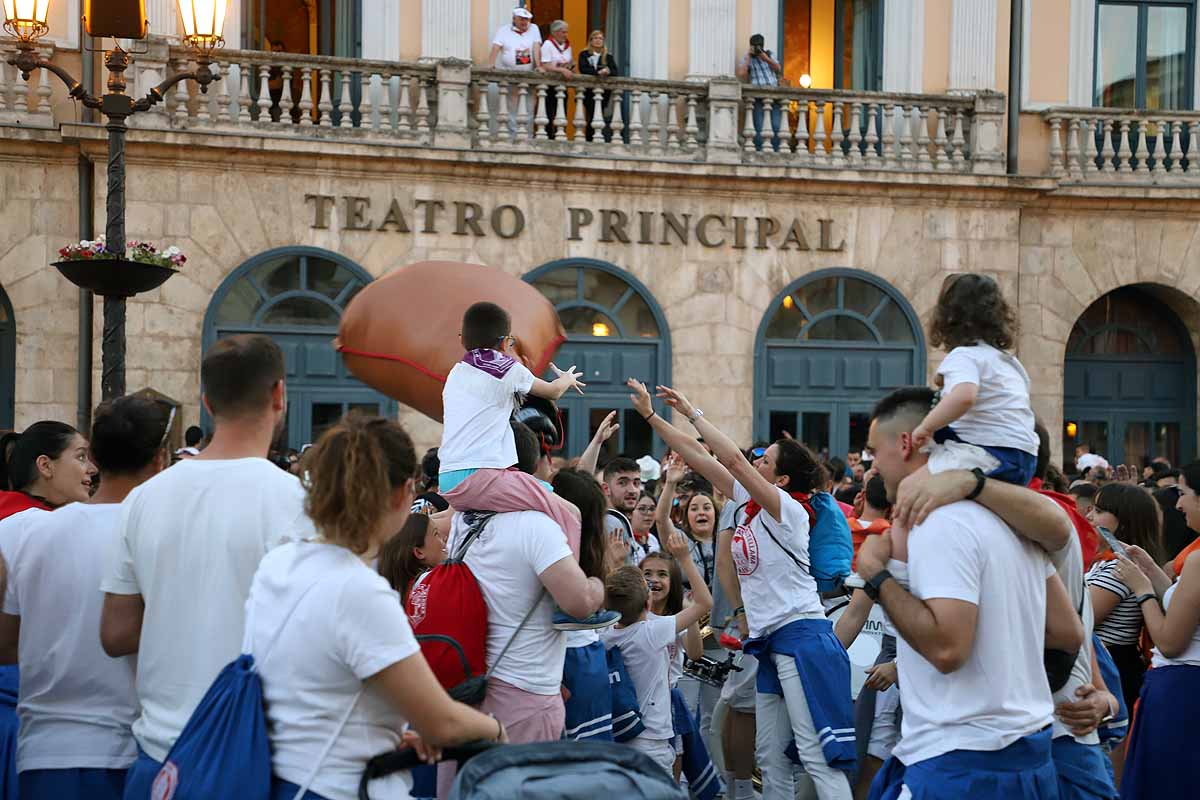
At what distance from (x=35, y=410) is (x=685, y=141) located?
8.59 meters

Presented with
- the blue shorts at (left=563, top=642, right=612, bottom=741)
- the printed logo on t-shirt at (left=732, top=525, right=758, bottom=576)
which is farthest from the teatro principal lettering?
the blue shorts at (left=563, top=642, right=612, bottom=741)

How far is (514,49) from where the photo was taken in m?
17.3

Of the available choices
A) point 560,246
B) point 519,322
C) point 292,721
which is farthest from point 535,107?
point 292,721

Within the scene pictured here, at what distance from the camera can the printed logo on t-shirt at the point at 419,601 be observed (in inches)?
203

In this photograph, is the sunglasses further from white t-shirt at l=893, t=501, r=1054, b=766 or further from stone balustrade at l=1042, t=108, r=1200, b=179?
stone balustrade at l=1042, t=108, r=1200, b=179

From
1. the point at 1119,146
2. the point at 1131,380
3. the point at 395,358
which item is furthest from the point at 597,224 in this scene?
the point at 395,358

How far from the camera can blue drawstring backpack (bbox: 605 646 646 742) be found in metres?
6.32

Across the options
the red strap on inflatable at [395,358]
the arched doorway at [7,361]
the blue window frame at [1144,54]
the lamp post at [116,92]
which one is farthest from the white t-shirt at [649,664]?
the blue window frame at [1144,54]

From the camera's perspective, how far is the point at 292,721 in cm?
325

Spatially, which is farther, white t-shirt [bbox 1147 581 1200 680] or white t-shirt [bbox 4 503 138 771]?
white t-shirt [bbox 1147 581 1200 680]

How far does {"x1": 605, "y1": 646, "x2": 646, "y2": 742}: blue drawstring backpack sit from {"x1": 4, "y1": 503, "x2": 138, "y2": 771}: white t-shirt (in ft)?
8.39

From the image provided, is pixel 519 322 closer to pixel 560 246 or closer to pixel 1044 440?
pixel 1044 440

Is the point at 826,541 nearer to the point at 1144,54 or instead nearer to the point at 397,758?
the point at 397,758

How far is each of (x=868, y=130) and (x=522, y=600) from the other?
1417 centimetres
